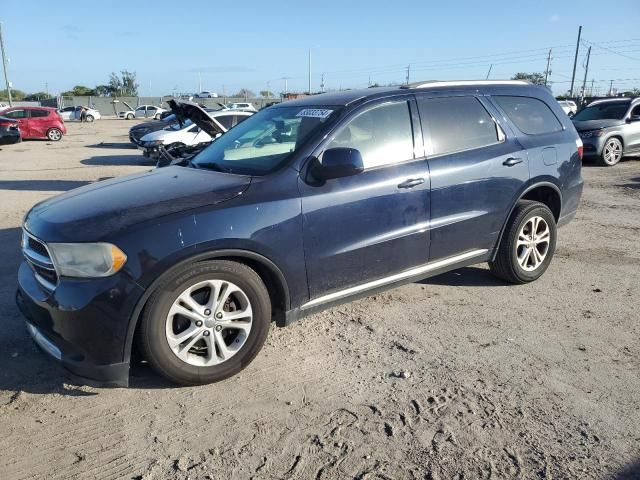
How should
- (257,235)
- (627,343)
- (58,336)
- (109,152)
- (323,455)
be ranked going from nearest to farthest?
(323,455) < (58,336) < (257,235) < (627,343) < (109,152)

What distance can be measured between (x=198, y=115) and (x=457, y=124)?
471cm

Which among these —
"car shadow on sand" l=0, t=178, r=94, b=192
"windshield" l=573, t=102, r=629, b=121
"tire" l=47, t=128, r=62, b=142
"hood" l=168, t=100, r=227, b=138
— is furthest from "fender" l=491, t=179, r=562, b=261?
"tire" l=47, t=128, r=62, b=142

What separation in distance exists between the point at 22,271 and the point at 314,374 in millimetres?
2060

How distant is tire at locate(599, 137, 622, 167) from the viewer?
1351 centimetres

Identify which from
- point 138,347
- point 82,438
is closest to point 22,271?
point 138,347

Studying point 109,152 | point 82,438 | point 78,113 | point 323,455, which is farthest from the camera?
point 78,113

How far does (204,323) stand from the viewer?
10.4 feet

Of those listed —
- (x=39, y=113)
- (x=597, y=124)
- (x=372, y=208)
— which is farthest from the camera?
(x=39, y=113)

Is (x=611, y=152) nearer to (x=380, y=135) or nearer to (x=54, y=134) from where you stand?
(x=380, y=135)

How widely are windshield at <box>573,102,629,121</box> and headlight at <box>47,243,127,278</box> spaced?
1466cm

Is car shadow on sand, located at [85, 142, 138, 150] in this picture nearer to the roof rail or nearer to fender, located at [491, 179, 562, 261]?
the roof rail

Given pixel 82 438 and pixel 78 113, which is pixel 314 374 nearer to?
pixel 82 438

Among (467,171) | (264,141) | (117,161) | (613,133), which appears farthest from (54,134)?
(467,171)

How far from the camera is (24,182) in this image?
1154 cm
